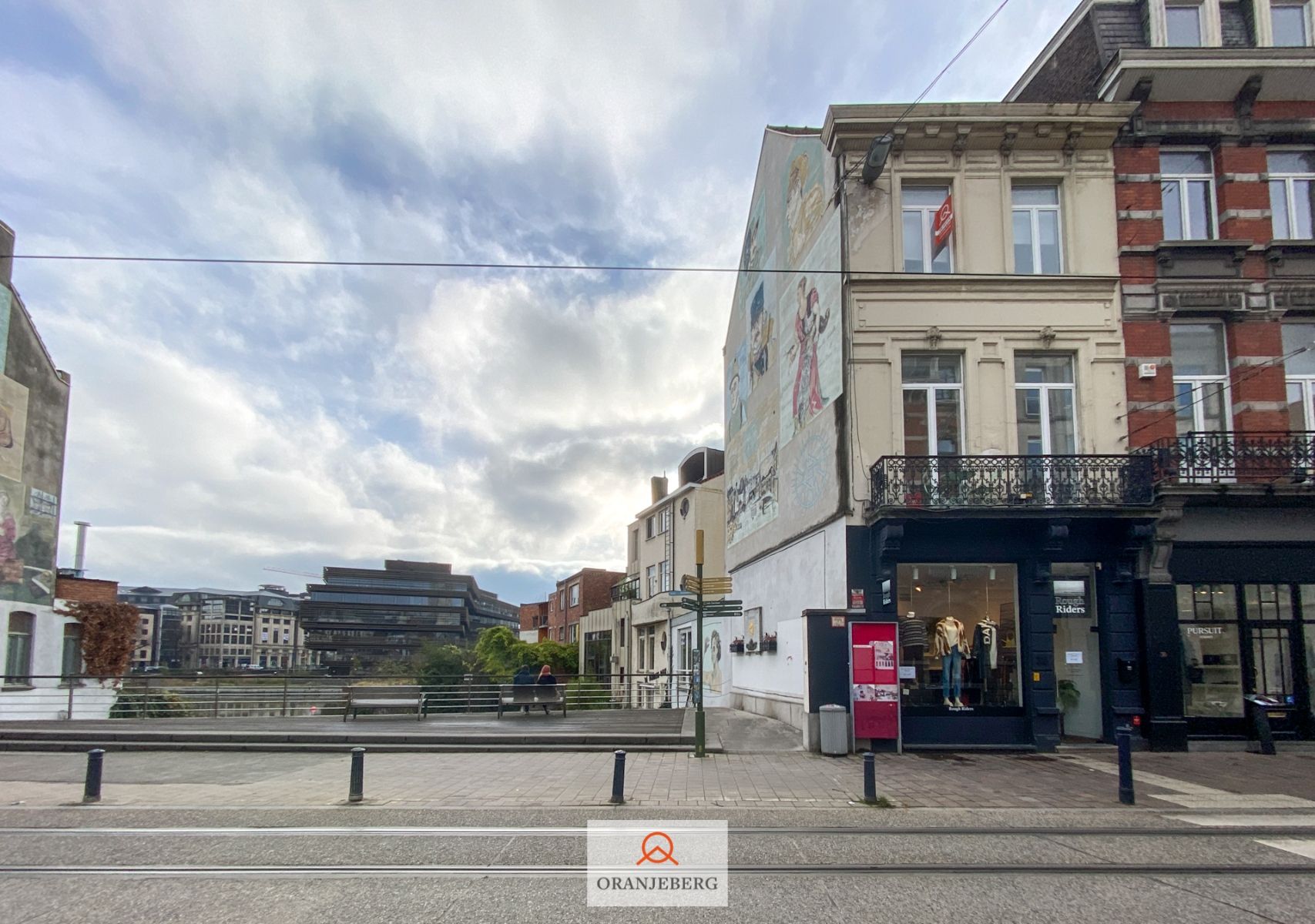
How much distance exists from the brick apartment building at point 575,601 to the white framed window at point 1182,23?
155 ft

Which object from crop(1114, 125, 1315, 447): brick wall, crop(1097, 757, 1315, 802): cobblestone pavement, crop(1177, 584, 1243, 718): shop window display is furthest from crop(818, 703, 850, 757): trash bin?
crop(1114, 125, 1315, 447): brick wall

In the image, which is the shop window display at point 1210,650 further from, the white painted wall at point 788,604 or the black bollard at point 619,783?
the black bollard at point 619,783

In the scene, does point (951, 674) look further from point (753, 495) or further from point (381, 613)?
point (381, 613)

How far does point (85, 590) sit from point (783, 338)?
81.9 feet

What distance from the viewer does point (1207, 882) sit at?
743 cm

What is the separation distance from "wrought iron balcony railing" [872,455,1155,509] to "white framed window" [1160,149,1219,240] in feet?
17.5

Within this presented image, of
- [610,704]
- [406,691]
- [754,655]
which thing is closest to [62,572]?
[406,691]

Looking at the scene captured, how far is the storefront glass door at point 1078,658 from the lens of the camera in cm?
1700

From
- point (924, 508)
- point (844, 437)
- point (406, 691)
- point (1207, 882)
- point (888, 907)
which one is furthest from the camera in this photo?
point (406, 691)

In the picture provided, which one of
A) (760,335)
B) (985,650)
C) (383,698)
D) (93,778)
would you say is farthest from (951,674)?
(93,778)

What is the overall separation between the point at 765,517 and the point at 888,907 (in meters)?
17.0

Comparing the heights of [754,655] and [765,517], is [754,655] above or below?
below

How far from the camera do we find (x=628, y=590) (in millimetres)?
51125

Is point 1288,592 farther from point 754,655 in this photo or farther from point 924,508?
point 754,655
